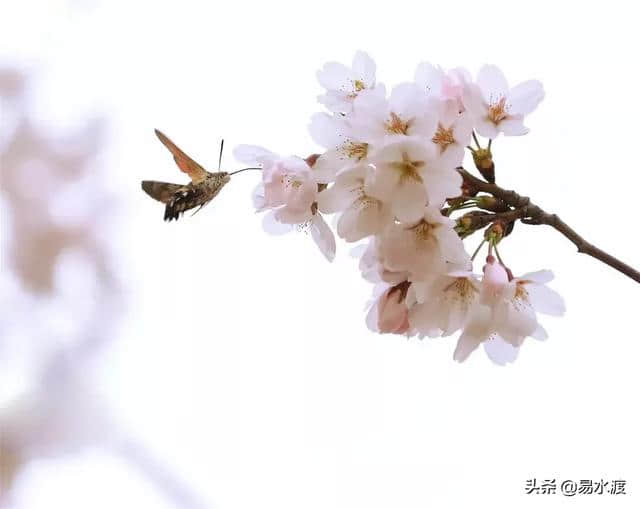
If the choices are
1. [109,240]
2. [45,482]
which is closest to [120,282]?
[109,240]

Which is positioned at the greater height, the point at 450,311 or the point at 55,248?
the point at 55,248

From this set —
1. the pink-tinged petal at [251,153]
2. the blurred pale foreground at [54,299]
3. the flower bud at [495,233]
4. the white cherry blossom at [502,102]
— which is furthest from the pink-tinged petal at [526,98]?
the blurred pale foreground at [54,299]

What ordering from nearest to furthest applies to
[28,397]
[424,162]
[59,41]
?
[424,162] → [59,41] → [28,397]

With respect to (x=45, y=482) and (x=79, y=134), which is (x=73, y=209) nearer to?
(x=79, y=134)

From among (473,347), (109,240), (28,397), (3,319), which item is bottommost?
(473,347)

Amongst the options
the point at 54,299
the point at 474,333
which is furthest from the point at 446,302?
the point at 54,299

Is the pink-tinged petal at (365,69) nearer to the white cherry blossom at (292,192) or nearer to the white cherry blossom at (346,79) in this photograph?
the white cherry blossom at (346,79)
